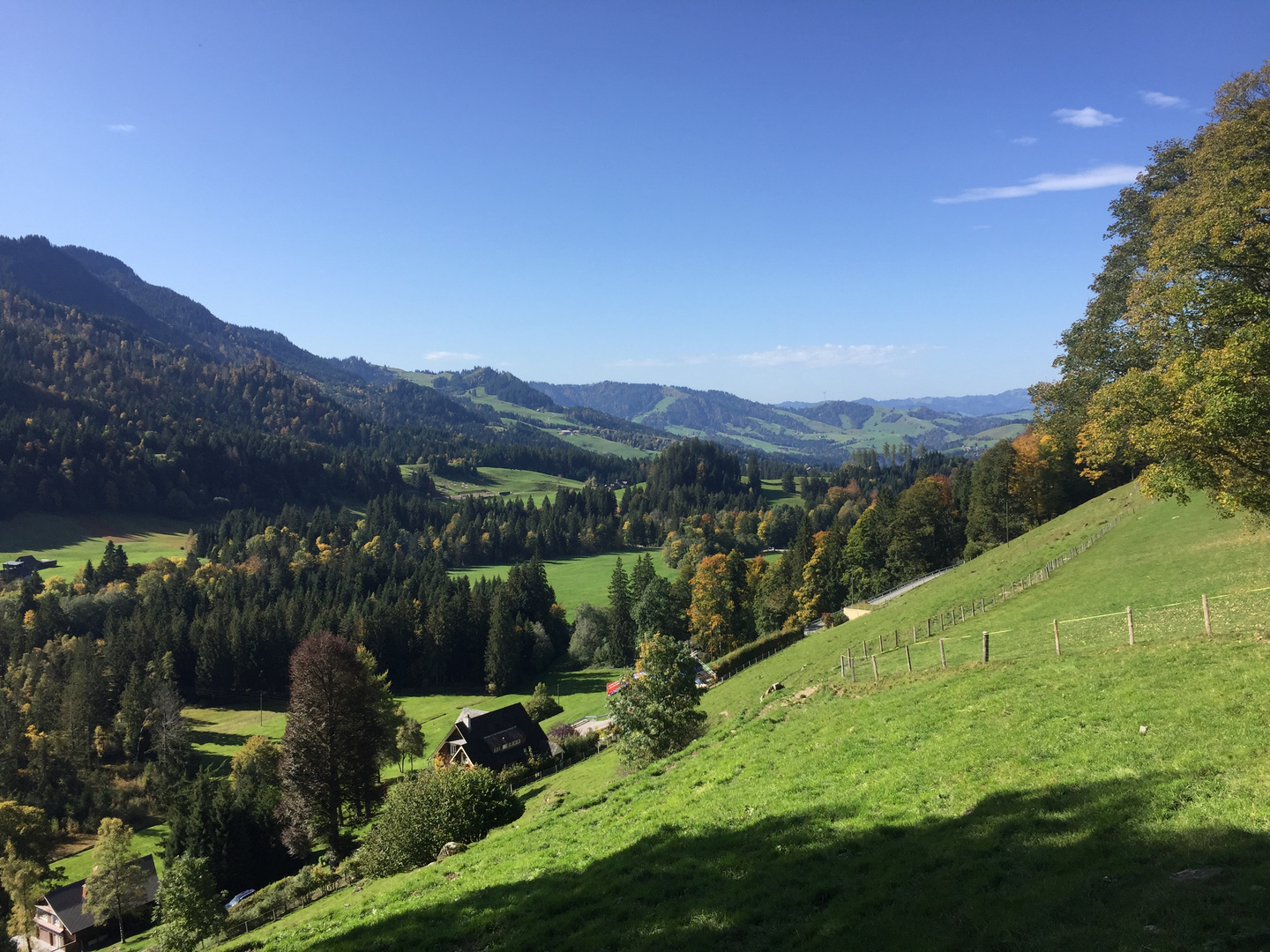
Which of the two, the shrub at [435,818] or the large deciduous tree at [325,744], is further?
A: the large deciduous tree at [325,744]

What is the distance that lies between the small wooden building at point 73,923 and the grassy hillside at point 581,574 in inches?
2957

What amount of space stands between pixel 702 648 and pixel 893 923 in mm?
79113

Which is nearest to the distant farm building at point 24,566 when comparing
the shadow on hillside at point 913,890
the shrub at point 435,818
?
the shrub at point 435,818

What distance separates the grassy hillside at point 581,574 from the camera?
440 ft

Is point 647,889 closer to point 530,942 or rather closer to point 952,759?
point 530,942

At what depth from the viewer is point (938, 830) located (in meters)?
12.2

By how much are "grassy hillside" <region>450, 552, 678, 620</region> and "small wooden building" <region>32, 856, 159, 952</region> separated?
75119 millimetres

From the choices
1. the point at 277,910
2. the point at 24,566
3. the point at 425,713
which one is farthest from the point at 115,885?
the point at 24,566

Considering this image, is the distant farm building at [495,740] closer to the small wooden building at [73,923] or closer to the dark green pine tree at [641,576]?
the small wooden building at [73,923]

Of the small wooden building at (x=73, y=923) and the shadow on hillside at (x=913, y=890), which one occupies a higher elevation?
the shadow on hillside at (x=913, y=890)

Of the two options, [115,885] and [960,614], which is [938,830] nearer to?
[960,614]

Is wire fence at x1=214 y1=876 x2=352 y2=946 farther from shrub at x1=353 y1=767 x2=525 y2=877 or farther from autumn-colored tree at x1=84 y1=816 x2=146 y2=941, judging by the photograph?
autumn-colored tree at x1=84 y1=816 x2=146 y2=941

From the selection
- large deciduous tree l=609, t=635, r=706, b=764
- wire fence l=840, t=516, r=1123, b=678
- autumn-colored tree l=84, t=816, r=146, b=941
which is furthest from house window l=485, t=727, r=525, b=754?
wire fence l=840, t=516, r=1123, b=678

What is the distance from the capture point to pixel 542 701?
80.2 metres
